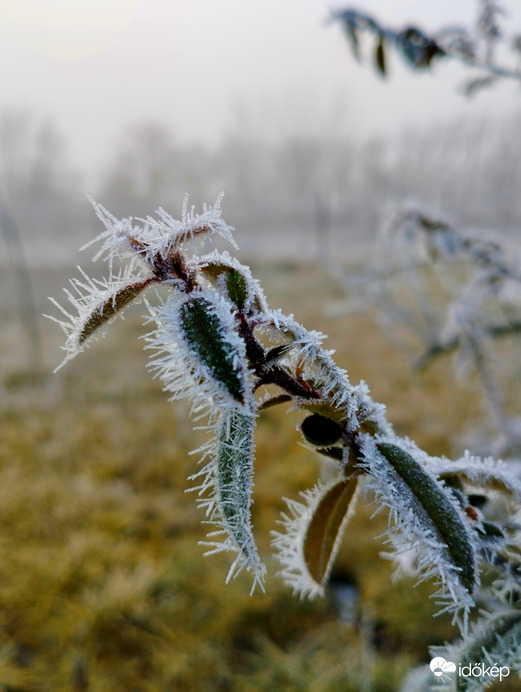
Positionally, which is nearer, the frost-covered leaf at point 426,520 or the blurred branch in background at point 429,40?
the frost-covered leaf at point 426,520

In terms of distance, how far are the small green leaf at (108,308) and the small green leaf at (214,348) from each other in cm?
5

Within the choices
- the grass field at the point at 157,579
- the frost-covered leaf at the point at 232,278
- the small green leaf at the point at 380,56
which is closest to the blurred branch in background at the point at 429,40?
Answer: the small green leaf at the point at 380,56

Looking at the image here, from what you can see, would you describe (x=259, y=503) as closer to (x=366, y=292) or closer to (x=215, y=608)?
(x=215, y=608)

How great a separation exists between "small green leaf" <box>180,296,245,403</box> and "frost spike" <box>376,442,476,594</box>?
0.14 meters

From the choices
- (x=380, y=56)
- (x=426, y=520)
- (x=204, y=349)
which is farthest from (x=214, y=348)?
(x=380, y=56)

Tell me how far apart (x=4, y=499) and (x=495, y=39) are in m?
3.04

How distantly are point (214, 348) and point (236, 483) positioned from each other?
8 cm

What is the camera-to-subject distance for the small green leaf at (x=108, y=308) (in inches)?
13.1

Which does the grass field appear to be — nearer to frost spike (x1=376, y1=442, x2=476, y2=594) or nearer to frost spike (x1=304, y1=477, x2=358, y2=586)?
frost spike (x1=304, y1=477, x2=358, y2=586)

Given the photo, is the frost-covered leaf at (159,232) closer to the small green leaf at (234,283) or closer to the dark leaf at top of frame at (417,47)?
the small green leaf at (234,283)

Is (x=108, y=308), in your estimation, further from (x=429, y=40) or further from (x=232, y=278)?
(x=429, y=40)

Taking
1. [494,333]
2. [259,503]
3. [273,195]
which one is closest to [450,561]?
[494,333]

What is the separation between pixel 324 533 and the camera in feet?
1.53

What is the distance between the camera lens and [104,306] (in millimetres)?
333
